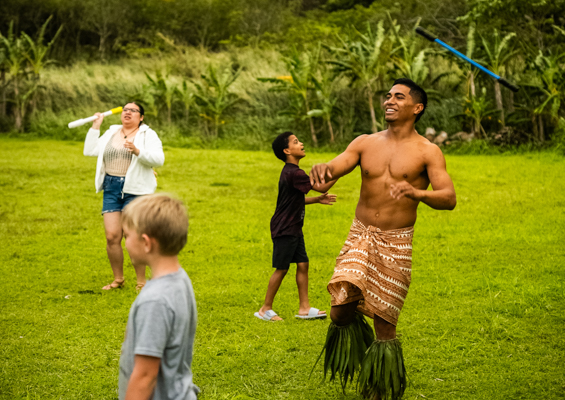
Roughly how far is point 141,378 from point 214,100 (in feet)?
65.2

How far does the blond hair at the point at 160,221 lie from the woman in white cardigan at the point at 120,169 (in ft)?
14.4

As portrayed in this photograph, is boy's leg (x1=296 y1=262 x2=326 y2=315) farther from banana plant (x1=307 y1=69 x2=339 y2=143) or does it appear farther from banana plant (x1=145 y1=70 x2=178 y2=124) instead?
banana plant (x1=145 y1=70 x2=178 y2=124)

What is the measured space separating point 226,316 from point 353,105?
15813 mm

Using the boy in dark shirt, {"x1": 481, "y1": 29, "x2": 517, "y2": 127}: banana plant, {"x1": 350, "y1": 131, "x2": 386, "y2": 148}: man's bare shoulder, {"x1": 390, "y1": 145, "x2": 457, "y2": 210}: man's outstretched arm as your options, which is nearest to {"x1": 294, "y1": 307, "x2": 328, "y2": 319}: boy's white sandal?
the boy in dark shirt

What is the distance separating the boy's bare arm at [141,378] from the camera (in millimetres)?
2279

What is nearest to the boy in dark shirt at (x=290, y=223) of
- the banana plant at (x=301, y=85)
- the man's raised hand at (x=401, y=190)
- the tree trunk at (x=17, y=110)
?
the man's raised hand at (x=401, y=190)

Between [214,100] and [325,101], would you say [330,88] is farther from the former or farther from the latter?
[214,100]

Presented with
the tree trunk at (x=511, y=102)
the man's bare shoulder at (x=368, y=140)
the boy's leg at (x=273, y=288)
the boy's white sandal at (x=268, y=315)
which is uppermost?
the tree trunk at (x=511, y=102)

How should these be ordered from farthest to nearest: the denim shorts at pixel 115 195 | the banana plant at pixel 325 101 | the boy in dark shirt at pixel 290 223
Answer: the banana plant at pixel 325 101 → the denim shorts at pixel 115 195 → the boy in dark shirt at pixel 290 223

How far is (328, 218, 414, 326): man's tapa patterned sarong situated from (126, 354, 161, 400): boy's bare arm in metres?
1.86

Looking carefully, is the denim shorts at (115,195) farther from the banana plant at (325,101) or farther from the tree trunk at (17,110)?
the tree trunk at (17,110)

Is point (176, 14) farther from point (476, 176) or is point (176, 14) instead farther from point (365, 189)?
point (365, 189)

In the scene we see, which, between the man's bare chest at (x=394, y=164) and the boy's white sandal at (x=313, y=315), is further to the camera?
the boy's white sandal at (x=313, y=315)

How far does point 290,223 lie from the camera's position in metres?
5.81
